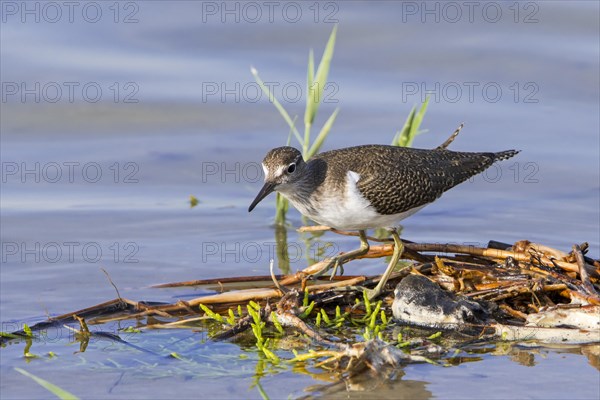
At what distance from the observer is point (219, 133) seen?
1157 cm

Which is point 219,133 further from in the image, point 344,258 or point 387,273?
point 387,273

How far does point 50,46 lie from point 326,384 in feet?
26.6

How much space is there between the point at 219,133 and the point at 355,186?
4.23 meters

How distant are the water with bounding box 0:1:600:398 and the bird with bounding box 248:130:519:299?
1001 millimetres

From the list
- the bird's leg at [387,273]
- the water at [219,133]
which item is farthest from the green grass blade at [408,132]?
the bird's leg at [387,273]

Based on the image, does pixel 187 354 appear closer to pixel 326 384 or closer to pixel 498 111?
pixel 326 384

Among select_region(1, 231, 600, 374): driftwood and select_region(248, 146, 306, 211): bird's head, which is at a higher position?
select_region(248, 146, 306, 211): bird's head

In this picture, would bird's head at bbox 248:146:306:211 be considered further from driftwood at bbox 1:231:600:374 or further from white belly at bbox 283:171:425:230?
driftwood at bbox 1:231:600:374

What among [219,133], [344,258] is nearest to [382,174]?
[344,258]

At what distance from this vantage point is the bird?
24.9ft

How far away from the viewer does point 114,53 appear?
1254 centimetres

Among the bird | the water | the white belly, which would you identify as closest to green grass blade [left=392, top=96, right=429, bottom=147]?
the water

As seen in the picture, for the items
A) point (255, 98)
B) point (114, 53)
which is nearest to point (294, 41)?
point (255, 98)

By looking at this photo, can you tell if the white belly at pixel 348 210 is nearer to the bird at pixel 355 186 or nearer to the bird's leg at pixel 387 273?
the bird at pixel 355 186
